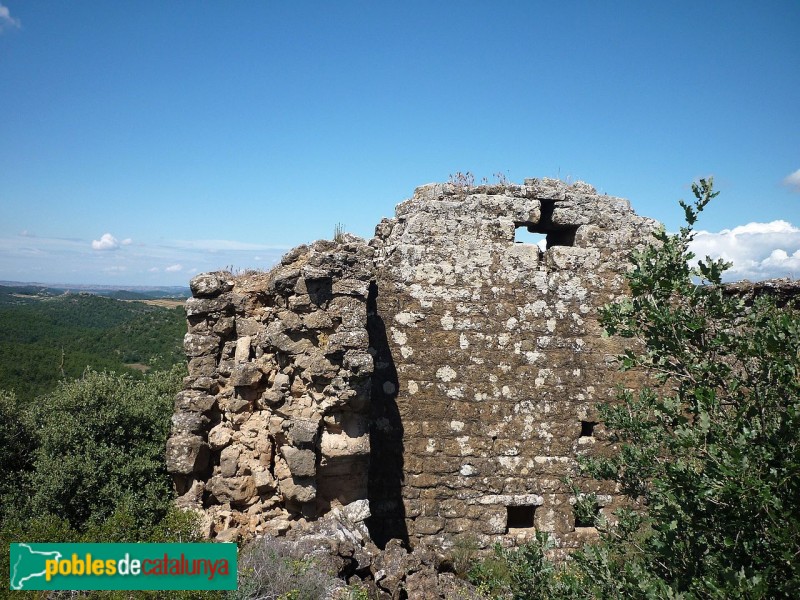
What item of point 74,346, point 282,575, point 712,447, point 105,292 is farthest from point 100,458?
point 105,292

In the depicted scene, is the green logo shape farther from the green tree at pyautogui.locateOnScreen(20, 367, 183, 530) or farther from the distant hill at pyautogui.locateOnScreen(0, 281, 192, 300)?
the distant hill at pyautogui.locateOnScreen(0, 281, 192, 300)

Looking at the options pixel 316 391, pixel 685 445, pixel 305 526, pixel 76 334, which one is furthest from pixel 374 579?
pixel 76 334

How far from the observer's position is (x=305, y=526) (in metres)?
5.14

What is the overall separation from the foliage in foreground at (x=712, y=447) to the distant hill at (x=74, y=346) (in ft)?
35.1

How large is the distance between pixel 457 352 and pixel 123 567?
151 inches

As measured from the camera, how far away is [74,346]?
83.7ft

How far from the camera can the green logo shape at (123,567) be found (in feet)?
13.3

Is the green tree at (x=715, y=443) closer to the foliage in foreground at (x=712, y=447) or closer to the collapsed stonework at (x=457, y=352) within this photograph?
the foliage in foreground at (x=712, y=447)

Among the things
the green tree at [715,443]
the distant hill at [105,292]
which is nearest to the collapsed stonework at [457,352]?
the green tree at [715,443]

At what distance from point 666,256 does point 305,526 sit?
4.00 meters

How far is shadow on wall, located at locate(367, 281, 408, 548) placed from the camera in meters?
6.12

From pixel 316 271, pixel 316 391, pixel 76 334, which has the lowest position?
pixel 76 334

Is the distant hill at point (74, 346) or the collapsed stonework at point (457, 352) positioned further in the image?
the distant hill at point (74, 346)

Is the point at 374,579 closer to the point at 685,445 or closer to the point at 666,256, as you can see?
the point at 685,445
